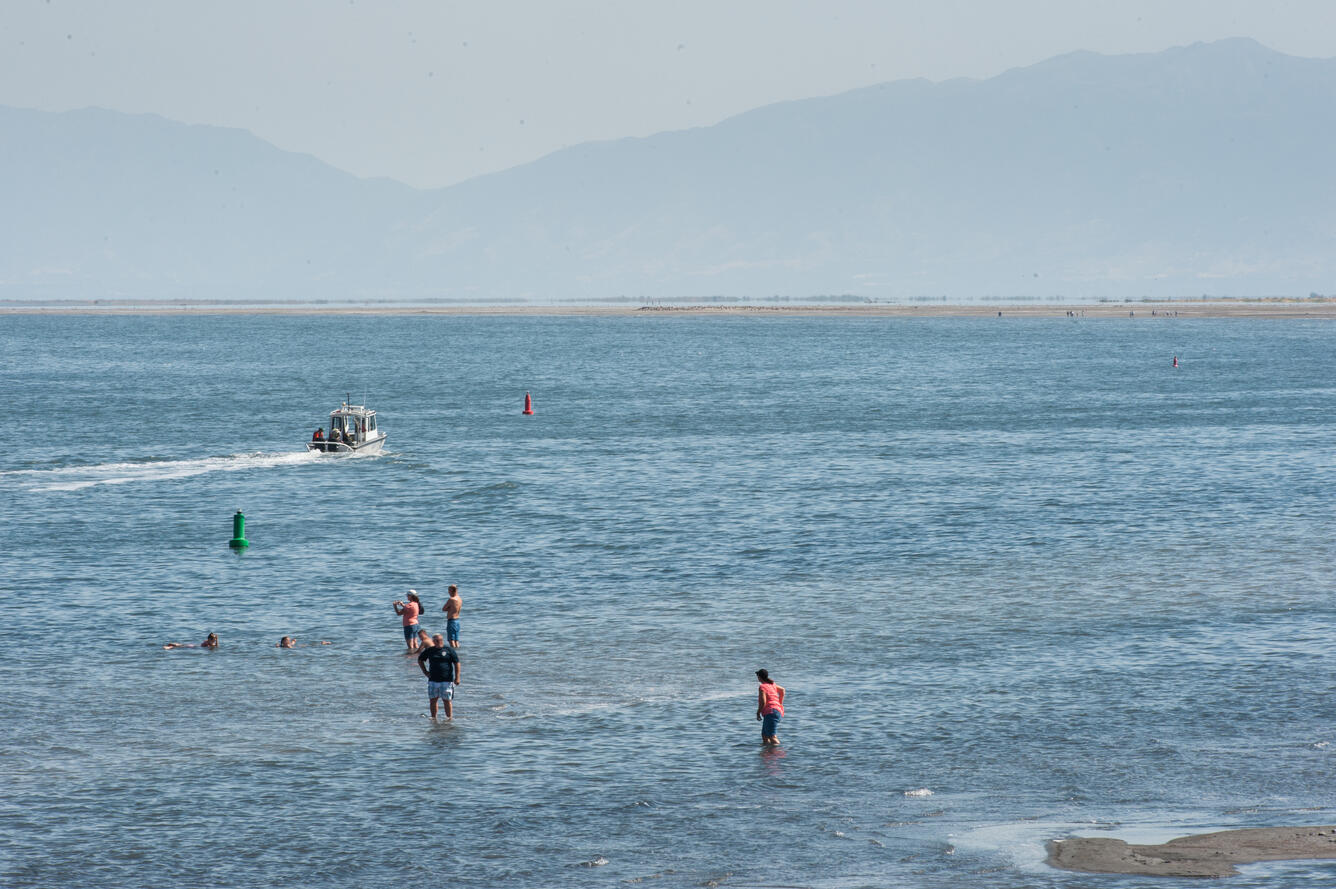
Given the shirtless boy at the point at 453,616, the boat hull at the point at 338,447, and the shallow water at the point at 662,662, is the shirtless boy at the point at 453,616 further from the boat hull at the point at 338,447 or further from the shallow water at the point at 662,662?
the boat hull at the point at 338,447

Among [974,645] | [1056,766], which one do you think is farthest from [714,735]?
[974,645]

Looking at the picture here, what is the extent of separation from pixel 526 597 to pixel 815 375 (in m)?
115

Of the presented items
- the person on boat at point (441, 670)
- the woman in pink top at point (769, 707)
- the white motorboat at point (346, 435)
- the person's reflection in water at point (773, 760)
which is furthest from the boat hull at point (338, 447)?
the person's reflection in water at point (773, 760)

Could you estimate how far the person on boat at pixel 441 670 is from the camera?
31.3 m

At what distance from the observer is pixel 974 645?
38.6 m

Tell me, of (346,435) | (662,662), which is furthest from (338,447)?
(662,662)

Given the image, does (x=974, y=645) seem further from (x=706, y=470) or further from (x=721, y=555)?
(x=706, y=470)

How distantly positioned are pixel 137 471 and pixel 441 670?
48501 mm

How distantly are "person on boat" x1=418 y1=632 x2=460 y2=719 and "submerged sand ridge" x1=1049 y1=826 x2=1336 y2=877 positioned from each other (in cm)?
1314

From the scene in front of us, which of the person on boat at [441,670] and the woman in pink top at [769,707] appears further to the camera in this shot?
the person on boat at [441,670]

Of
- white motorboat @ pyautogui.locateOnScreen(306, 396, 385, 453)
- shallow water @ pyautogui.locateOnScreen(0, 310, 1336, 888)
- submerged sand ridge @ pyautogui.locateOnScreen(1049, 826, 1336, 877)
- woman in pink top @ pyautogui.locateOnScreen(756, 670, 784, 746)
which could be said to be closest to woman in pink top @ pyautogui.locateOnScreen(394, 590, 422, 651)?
shallow water @ pyautogui.locateOnScreen(0, 310, 1336, 888)

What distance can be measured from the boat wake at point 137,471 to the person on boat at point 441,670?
42.7 m

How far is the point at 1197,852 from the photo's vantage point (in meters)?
23.5

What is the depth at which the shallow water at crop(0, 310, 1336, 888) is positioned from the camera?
83.1 feet
